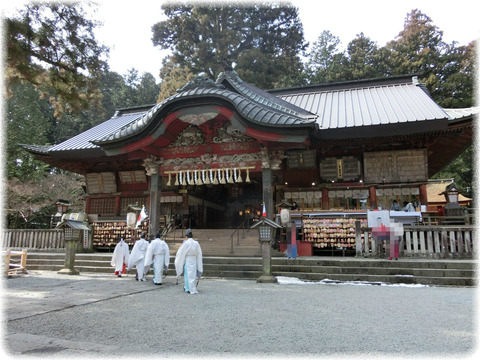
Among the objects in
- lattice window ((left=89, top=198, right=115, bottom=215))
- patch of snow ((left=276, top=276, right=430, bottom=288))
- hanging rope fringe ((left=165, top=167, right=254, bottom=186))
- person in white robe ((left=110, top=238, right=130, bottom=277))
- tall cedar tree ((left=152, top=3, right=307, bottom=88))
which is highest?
tall cedar tree ((left=152, top=3, right=307, bottom=88))

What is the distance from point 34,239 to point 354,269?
13.3 meters

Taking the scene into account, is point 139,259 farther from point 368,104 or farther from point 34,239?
point 368,104

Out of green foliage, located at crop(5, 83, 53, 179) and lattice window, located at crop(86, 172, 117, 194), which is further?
green foliage, located at crop(5, 83, 53, 179)

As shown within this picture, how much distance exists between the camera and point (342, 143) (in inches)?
529

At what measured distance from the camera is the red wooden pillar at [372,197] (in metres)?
13.3

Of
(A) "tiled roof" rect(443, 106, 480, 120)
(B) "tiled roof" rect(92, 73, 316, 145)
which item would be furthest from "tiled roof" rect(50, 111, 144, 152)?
(A) "tiled roof" rect(443, 106, 480, 120)

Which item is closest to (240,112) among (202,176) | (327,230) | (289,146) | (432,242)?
(289,146)

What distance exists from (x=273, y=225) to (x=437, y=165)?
12070 millimetres

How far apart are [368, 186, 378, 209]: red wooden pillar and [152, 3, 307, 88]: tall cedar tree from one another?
21.2m

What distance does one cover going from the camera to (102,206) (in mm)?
17172

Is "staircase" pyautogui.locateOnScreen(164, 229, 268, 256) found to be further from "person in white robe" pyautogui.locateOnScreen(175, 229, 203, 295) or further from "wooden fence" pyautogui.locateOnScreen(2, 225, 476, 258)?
"person in white robe" pyautogui.locateOnScreen(175, 229, 203, 295)

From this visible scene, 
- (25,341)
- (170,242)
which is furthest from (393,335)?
(170,242)

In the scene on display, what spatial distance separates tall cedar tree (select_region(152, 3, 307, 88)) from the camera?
32031 millimetres

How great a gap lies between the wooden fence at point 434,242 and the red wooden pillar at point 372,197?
107 inches
